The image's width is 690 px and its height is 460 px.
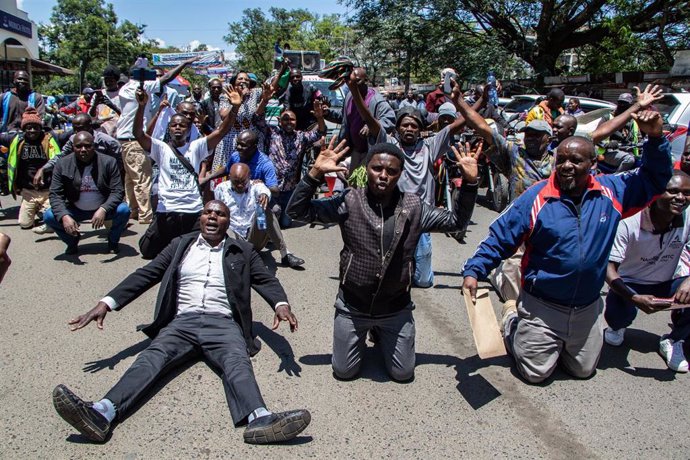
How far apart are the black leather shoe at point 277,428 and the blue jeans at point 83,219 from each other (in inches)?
166

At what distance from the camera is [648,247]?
160 inches

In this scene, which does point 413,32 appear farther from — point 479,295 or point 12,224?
point 479,295

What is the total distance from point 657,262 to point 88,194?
595cm

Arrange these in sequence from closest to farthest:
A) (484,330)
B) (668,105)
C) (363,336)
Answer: (484,330), (363,336), (668,105)

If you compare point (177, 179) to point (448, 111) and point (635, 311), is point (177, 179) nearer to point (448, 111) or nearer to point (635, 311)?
point (448, 111)

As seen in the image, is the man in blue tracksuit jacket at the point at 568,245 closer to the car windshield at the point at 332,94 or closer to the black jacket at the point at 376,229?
the black jacket at the point at 376,229

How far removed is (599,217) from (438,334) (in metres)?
1.61

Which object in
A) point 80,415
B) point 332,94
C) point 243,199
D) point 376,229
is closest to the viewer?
point 80,415

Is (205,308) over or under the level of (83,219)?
under

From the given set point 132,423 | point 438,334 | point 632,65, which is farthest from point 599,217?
point 632,65

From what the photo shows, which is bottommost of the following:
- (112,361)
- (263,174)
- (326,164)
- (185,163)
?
(112,361)

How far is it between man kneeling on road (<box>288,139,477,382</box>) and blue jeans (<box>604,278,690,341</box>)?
170 cm

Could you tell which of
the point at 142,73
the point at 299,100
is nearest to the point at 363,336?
the point at 142,73

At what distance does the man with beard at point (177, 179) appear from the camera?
5.44 meters
